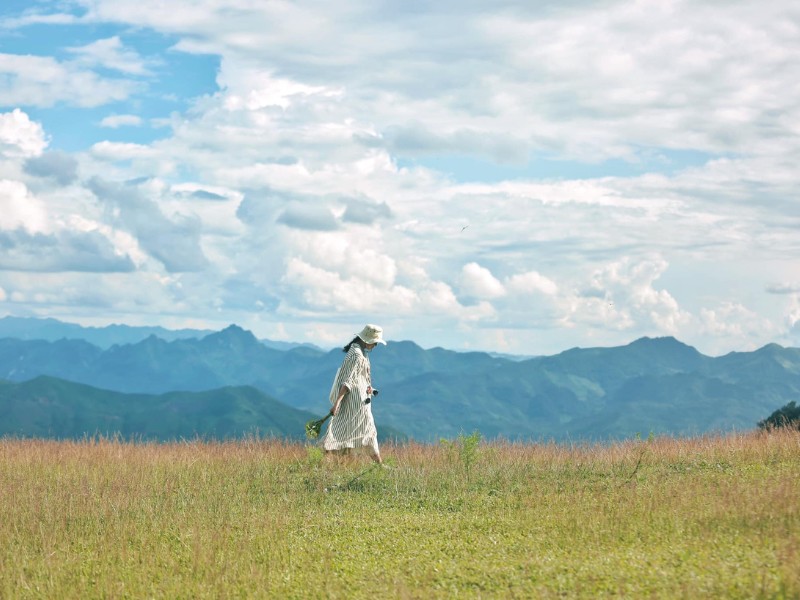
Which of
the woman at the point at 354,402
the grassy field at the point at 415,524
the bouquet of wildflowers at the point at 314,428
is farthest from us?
the bouquet of wildflowers at the point at 314,428

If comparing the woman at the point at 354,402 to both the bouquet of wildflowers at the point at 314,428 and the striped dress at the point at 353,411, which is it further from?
the bouquet of wildflowers at the point at 314,428

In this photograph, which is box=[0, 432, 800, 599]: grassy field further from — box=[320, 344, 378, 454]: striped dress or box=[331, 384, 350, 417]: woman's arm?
box=[331, 384, 350, 417]: woman's arm

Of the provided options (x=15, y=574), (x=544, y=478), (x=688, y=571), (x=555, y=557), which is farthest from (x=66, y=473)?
(x=688, y=571)

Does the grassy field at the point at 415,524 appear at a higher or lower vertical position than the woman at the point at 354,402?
lower

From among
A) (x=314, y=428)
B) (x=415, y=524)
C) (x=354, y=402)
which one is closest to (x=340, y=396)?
(x=354, y=402)

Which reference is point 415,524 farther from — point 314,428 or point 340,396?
point 314,428

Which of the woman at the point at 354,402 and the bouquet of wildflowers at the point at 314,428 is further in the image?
the bouquet of wildflowers at the point at 314,428

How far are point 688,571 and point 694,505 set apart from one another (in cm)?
408

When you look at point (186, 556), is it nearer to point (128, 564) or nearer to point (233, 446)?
point (128, 564)

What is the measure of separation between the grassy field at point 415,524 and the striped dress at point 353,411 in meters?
0.55

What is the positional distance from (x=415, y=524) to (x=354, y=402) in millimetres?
6146

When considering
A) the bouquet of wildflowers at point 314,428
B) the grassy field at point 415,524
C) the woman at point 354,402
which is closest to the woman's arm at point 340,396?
the woman at point 354,402

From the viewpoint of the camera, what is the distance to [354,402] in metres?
20.2

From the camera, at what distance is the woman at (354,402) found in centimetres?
1998
